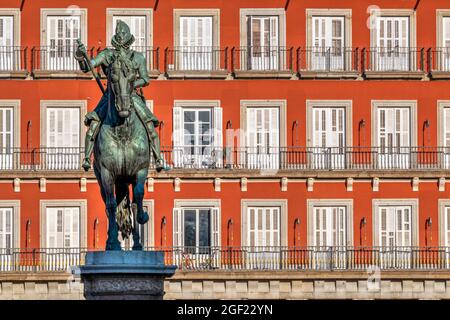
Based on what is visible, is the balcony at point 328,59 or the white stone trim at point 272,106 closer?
the white stone trim at point 272,106

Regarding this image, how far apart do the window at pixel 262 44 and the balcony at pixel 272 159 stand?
3.25 metres

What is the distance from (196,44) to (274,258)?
8785 mm

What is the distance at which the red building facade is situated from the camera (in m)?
83.5

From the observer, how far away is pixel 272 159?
8412cm

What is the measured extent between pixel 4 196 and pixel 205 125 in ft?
26.8

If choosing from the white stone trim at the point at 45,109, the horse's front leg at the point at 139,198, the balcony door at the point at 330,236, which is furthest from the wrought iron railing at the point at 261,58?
the horse's front leg at the point at 139,198

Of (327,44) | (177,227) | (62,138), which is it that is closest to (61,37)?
(62,138)

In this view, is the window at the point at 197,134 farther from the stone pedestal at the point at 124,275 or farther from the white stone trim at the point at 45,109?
the stone pedestal at the point at 124,275

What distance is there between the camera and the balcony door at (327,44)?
84.5 m

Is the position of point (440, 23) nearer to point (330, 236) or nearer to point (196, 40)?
point (330, 236)

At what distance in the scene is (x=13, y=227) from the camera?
8350 cm
